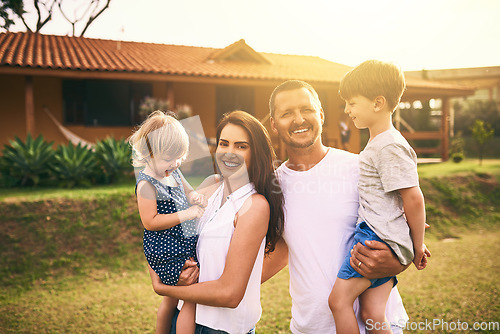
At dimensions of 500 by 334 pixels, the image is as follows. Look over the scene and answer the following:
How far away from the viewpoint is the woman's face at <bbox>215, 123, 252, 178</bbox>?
2.03 metres

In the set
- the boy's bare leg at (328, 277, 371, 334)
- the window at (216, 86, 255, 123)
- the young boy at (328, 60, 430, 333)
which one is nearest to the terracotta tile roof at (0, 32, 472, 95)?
the window at (216, 86, 255, 123)

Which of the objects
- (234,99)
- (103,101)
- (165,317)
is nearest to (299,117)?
(165,317)

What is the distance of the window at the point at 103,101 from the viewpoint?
12797 millimetres

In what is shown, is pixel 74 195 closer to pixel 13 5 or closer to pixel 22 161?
pixel 22 161

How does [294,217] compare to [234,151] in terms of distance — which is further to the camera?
[294,217]

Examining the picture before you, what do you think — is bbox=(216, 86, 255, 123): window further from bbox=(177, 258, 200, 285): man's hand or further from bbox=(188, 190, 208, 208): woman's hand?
bbox=(177, 258, 200, 285): man's hand

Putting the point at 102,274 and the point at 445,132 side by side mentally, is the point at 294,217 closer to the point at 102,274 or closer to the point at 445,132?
the point at 102,274

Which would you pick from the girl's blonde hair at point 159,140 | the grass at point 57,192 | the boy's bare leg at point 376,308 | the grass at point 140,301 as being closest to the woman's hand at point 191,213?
the girl's blonde hair at point 159,140

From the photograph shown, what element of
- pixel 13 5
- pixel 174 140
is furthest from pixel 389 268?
pixel 13 5

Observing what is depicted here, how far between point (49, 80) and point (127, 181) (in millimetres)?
5646

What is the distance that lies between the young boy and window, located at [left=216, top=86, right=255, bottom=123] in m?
12.3

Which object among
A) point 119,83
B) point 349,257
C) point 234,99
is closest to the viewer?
point 349,257

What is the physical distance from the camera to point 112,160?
9000mm

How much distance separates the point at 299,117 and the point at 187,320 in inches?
48.8
